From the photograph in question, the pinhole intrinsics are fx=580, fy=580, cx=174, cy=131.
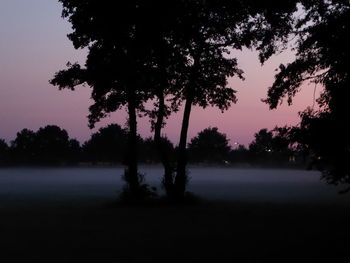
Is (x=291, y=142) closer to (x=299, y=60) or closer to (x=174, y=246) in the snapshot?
(x=174, y=246)

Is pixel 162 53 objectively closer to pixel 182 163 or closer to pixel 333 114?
pixel 182 163

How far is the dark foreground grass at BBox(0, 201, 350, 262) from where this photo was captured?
1305 centimetres

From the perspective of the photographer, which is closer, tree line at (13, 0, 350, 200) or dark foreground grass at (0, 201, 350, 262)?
dark foreground grass at (0, 201, 350, 262)

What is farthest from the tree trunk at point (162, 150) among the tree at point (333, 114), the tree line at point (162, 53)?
the tree at point (333, 114)

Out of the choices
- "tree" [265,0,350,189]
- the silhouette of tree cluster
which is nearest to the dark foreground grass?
"tree" [265,0,350,189]

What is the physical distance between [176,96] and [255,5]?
24.6 feet

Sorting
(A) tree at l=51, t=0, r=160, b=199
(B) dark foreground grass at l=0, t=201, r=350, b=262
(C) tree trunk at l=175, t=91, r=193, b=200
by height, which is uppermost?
(A) tree at l=51, t=0, r=160, b=199

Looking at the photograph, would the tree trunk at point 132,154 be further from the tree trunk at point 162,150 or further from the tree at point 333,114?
the tree at point 333,114

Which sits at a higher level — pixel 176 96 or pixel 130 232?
pixel 176 96

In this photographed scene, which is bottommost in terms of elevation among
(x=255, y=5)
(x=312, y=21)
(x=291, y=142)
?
(x=291, y=142)

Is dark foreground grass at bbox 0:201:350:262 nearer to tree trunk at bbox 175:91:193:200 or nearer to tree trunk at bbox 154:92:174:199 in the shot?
tree trunk at bbox 175:91:193:200

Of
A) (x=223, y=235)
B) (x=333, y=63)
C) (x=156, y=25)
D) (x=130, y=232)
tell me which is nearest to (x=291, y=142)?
(x=333, y=63)

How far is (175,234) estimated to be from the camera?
16.9 metres

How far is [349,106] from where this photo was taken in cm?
1248
